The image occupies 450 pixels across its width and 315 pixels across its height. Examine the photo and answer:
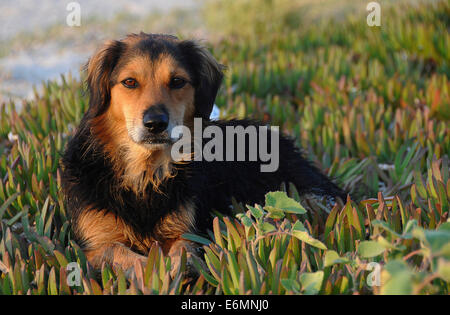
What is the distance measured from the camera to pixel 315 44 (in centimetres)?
946

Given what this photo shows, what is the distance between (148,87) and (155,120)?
27cm

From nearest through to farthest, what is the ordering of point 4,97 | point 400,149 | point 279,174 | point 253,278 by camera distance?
point 253,278, point 279,174, point 400,149, point 4,97

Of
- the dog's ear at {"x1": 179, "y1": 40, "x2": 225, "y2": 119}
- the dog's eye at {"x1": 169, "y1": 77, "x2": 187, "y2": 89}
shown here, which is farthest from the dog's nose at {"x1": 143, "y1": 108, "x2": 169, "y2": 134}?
the dog's ear at {"x1": 179, "y1": 40, "x2": 225, "y2": 119}

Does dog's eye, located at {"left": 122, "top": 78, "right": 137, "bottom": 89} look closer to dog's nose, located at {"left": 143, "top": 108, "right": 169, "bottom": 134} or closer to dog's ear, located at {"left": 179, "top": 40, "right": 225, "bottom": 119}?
dog's nose, located at {"left": 143, "top": 108, "right": 169, "bottom": 134}

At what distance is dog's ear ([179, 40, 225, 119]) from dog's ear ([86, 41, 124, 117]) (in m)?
0.45

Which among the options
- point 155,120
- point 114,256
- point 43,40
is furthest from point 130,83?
point 43,40

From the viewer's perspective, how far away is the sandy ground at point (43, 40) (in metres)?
9.03

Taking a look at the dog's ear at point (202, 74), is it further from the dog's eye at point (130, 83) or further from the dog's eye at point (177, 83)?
the dog's eye at point (130, 83)

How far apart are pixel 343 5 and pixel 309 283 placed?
49.7ft

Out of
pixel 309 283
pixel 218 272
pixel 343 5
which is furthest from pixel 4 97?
pixel 343 5

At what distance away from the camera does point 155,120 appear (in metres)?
3.12

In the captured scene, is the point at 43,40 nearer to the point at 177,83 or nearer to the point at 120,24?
the point at 120,24
